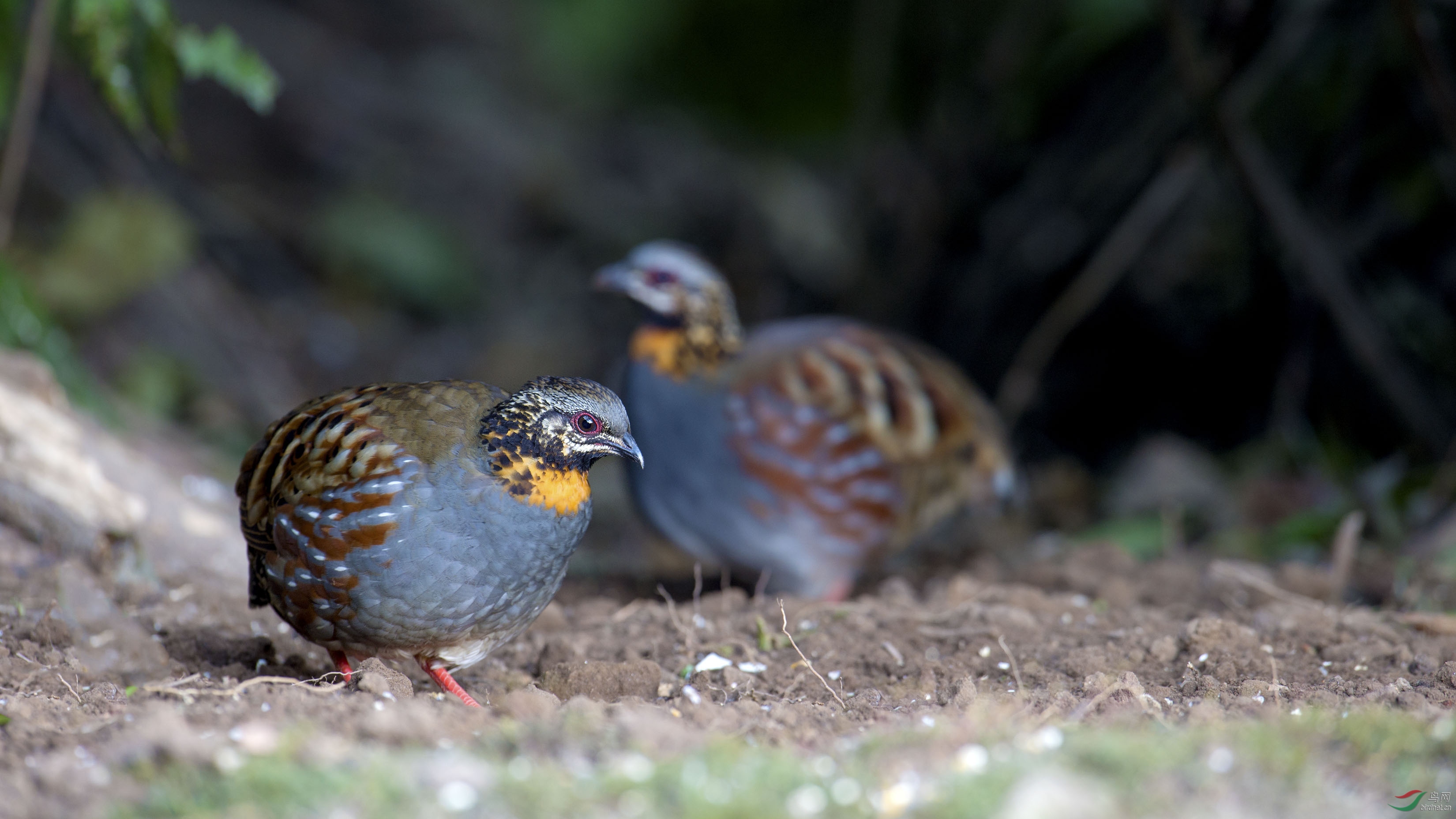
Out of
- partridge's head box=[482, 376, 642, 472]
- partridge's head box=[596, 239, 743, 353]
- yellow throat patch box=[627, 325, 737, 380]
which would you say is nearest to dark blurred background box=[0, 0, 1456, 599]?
partridge's head box=[596, 239, 743, 353]

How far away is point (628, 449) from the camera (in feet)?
11.5

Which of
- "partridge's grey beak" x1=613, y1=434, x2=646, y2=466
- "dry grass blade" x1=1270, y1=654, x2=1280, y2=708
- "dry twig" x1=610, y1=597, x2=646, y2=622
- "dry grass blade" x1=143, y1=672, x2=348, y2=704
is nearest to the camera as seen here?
"dry grass blade" x1=143, y1=672, x2=348, y2=704

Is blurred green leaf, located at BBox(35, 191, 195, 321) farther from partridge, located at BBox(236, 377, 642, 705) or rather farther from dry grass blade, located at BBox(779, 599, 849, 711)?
dry grass blade, located at BBox(779, 599, 849, 711)

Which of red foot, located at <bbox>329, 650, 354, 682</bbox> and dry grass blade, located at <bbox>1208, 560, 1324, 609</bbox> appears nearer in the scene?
red foot, located at <bbox>329, 650, 354, 682</bbox>

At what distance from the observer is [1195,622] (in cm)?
364

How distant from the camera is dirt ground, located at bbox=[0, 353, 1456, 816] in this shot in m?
2.59

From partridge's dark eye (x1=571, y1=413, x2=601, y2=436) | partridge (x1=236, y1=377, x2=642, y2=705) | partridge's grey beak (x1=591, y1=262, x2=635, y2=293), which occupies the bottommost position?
partridge (x1=236, y1=377, x2=642, y2=705)

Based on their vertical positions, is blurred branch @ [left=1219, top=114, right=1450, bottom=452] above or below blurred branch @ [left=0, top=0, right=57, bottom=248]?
below

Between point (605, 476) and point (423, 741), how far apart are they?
6.24 metres

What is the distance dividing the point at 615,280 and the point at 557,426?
202 centimetres

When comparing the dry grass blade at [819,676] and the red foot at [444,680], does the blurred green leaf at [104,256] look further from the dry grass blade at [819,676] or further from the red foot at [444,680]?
the dry grass blade at [819,676]

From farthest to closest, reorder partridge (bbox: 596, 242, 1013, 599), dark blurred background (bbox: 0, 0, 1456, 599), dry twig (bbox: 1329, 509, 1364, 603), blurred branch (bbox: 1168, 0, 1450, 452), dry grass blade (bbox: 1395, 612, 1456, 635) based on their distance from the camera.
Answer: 1. dark blurred background (bbox: 0, 0, 1456, 599)
2. blurred branch (bbox: 1168, 0, 1450, 452)
3. partridge (bbox: 596, 242, 1013, 599)
4. dry twig (bbox: 1329, 509, 1364, 603)
5. dry grass blade (bbox: 1395, 612, 1456, 635)

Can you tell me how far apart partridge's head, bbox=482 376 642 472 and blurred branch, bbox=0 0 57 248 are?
9.51 feet

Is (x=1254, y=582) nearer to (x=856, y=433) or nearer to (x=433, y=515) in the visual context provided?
(x=856, y=433)
